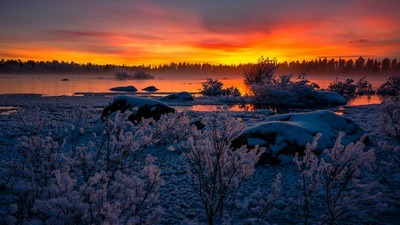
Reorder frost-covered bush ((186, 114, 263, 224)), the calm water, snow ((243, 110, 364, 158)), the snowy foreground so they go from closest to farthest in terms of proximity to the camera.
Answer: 1. the snowy foreground
2. frost-covered bush ((186, 114, 263, 224))
3. snow ((243, 110, 364, 158))
4. the calm water

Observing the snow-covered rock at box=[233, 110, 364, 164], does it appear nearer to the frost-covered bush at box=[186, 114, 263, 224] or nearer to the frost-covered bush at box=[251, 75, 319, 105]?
the frost-covered bush at box=[186, 114, 263, 224]

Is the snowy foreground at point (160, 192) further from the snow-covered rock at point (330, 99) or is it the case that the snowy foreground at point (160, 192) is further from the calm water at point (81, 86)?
the calm water at point (81, 86)

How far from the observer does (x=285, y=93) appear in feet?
65.5

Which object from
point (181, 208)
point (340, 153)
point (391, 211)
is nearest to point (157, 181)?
point (181, 208)

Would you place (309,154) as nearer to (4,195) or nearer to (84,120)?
(84,120)

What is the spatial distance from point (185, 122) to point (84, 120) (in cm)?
289

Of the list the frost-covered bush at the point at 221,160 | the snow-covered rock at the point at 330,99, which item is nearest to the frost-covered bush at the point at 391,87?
the snow-covered rock at the point at 330,99

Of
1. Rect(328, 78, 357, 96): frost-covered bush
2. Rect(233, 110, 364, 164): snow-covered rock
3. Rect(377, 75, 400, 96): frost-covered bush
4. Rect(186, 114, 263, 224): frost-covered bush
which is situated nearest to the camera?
Rect(186, 114, 263, 224): frost-covered bush

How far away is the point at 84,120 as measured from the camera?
498 centimetres

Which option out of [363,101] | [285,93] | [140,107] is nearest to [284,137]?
[140,107]

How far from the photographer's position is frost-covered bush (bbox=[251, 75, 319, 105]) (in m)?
20.2

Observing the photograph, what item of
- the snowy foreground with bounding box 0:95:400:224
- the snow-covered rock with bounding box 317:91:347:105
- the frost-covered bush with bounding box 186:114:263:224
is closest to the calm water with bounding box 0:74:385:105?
the snow-covered rock with bounding box 317:91:347:105

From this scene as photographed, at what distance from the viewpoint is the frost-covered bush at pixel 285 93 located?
2017 cm

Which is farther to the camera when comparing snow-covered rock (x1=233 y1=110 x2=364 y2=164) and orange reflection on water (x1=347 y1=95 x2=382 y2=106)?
orange reflection on water (x1=347 y1=95 x2=382 y2=106)
